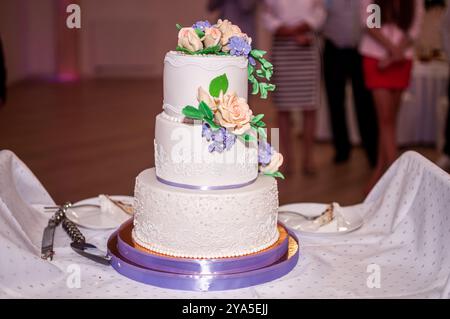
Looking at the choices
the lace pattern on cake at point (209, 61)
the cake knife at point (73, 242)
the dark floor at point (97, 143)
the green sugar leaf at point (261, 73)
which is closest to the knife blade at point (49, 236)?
the cake knife at point (73, 242)

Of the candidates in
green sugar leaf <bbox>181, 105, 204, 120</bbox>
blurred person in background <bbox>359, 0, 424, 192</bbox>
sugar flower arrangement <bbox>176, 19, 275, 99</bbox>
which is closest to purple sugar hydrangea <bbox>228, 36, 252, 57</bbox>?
sugar flower arrangement <bbox>176, 19, 275, 99</bbox>

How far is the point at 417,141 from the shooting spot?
24.1 ft

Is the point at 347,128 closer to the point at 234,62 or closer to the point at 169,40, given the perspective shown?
the point at 234,62

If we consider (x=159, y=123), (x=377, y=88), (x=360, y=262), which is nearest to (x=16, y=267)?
(x=159, y=123)

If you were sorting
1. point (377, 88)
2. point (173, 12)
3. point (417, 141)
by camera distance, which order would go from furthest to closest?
1. point (173, 12)
2. point (417, 141)
3. point (377, 88)

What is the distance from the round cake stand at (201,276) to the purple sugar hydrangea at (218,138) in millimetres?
341

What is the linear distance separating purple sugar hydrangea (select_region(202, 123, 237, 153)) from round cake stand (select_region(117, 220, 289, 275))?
0.31 m

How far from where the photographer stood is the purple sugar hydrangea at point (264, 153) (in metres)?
2.22

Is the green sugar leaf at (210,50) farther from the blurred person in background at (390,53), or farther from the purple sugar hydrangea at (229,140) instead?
the blurred person in background at (390,53)

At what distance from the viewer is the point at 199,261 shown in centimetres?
204
